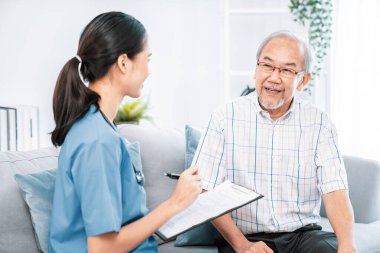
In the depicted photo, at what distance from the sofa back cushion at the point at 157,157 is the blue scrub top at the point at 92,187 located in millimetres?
734

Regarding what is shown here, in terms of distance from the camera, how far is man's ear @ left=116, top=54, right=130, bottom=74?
4.41 feet

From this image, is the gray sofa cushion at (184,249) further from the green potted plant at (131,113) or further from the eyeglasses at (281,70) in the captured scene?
the green potted plant at (131,113)

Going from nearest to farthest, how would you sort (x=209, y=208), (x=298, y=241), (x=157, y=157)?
1. (x=209, y=208)
2. (x=298, y=241)
3. (x=157, y=157)

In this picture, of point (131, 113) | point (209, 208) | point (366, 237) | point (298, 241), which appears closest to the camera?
point (209, 208)

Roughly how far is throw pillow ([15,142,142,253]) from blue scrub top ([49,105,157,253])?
0.26m

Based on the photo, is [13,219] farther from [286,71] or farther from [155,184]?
[286,71]

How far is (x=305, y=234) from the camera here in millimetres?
1830

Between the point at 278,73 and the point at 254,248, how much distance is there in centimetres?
60

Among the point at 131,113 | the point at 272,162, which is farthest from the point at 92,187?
the point at 131,113

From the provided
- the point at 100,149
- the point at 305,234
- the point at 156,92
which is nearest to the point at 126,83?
the point at 100,149

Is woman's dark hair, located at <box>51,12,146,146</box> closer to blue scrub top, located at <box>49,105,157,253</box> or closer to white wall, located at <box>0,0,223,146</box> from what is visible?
blue scrub top, located at <box>49,105,157,253</box>

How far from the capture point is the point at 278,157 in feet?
6.12

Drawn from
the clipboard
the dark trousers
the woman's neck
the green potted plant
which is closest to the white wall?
the green potted plant

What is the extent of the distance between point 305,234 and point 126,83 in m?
0.87
